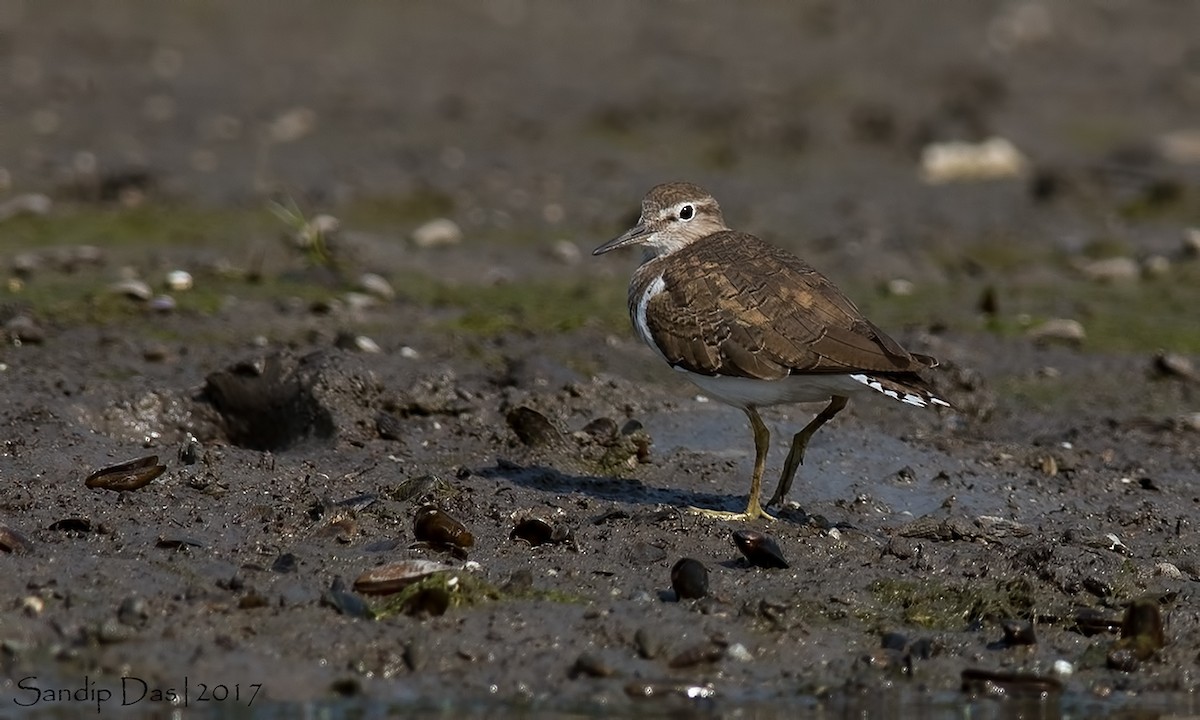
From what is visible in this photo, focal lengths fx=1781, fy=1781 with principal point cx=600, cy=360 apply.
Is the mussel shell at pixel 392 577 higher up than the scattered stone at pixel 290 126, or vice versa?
the scattered stone at pixel 290 126

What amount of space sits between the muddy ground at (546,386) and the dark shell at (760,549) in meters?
0.05

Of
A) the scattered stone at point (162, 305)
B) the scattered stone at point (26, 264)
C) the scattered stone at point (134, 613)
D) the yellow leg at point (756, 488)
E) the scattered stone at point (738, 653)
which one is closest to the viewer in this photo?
the scattered stone at point (134, 613)

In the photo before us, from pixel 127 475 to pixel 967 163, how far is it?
11815mm

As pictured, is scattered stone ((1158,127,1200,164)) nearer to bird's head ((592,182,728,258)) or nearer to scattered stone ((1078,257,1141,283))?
scattered stone ((1078,257,1141,283))

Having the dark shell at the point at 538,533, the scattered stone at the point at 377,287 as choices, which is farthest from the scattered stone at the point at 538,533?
the scattered stone at the point at 377,287

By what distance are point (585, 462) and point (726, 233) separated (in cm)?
137

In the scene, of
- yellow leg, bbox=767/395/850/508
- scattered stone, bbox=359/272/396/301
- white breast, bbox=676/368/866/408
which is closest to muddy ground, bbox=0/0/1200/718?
scattered stone, bbox=359/272/396/301

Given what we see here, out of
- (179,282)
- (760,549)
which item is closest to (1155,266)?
(179,282)

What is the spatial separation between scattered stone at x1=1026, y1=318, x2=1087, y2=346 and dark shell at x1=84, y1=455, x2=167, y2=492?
259 inches

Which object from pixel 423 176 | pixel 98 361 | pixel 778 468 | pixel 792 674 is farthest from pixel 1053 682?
pixel 423 176

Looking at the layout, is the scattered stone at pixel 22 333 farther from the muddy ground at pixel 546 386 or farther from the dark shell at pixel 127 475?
the dark shell at pixel 127 475

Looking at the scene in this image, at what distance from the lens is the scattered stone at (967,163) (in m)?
17.9

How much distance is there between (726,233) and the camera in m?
9.08

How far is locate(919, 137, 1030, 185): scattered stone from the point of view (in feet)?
58.9
